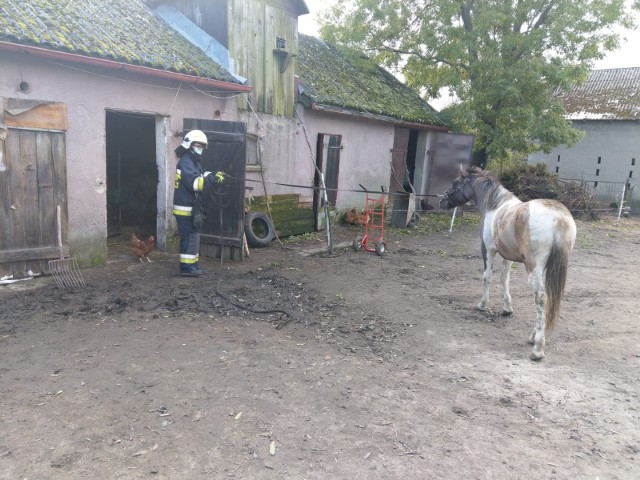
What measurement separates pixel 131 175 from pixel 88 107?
11.5ft

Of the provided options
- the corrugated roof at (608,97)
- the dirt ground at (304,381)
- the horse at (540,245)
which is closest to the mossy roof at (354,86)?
the dirt ground at (304,381)

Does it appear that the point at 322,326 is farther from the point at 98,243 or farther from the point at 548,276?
the point at 98,243

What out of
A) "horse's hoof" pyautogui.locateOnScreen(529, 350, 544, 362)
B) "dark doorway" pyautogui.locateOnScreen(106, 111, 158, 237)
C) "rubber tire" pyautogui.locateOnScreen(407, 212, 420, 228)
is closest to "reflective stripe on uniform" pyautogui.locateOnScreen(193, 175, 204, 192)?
"dark doorway" pyautogui.locateOnScreen(106, 111, 158, 237)

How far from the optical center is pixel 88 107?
685 cm

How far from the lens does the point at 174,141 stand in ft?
26.4

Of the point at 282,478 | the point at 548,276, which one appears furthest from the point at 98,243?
the point at 548,276

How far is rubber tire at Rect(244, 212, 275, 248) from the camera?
914 cm

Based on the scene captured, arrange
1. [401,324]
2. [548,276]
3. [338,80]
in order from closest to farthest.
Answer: [548,276] → [401,324] → [338,80]

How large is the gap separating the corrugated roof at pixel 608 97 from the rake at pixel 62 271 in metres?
21.9

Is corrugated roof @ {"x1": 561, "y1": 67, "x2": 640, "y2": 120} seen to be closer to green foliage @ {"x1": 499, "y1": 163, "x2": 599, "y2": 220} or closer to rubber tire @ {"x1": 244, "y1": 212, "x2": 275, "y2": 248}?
green foliage @ {"x1": 499, "y1": 163, "x2": 599, "y2": 220}

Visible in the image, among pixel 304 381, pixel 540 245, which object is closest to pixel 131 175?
pixel 304 381

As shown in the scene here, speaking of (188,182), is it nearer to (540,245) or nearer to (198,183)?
(198,183)

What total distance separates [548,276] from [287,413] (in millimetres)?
3018

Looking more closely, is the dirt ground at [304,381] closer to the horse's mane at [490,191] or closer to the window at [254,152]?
the horse's mane at [490,191]
